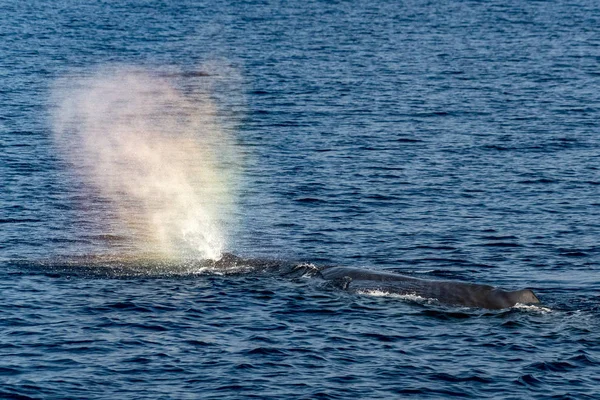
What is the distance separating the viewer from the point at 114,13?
559 ft

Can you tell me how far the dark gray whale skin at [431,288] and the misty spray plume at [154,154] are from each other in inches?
342

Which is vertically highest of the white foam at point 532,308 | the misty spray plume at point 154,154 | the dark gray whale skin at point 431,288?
the misty spray plume at point 154,154

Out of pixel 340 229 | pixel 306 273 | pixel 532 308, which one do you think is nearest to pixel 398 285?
pixel 306 273

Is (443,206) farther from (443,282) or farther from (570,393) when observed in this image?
(570,393)

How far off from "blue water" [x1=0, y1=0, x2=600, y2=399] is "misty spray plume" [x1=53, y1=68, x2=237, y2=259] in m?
1.56

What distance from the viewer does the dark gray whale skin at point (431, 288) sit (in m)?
48.3

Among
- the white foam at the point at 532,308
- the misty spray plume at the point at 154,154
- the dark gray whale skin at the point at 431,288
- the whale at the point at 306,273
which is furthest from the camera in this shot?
the misty spray plume at the point at 154,154

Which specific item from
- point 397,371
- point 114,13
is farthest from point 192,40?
point 397,371

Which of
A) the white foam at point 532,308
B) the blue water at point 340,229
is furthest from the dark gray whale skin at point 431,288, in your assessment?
the blue water at point 340,229

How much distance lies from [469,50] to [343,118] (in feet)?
139

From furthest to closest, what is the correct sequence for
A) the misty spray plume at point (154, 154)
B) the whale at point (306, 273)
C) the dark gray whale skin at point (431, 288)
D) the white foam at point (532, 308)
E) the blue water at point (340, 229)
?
the misty spray plume at point (154, 154) < the whale at point (306, 273) < the dark gray whale skin at point (431, 288) < the white foam at point (532, 308) < the blue water at point (340, 229)

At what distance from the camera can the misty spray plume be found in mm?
66312

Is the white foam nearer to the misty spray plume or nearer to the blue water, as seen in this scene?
the blue water

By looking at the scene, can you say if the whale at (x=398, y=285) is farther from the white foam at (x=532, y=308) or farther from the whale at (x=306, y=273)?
the white foam at (x=532, y=308)
